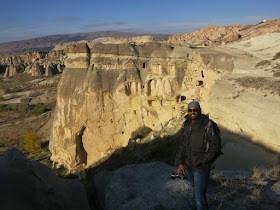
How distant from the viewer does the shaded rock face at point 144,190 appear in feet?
Result: 14.4

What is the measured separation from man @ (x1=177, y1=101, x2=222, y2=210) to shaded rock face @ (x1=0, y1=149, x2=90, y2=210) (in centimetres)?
274

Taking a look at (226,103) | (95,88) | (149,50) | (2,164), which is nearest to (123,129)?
(95,88)

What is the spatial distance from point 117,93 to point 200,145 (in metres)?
13.2

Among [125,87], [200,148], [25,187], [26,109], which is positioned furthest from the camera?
[26,109]

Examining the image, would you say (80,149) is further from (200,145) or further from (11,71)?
(11,71)

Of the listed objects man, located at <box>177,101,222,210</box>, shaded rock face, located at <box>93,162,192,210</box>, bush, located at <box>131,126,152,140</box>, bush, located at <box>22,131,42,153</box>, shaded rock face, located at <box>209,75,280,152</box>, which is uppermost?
man, located at <box>177,101,222,210</box>

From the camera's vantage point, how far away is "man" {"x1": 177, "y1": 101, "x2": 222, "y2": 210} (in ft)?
10.4

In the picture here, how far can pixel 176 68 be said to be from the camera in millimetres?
14969

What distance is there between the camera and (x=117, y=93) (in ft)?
52.8

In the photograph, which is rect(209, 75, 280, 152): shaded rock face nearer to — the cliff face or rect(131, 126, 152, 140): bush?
the cliff face

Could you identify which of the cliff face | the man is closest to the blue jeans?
the man

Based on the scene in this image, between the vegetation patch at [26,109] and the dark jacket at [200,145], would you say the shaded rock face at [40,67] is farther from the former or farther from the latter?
the dark jacket at [200,145]

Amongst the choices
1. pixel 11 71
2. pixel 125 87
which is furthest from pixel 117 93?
pixel 11 71

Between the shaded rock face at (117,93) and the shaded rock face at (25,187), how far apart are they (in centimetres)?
1089
